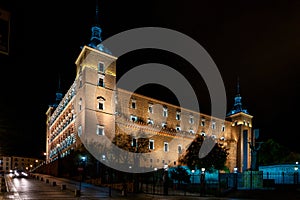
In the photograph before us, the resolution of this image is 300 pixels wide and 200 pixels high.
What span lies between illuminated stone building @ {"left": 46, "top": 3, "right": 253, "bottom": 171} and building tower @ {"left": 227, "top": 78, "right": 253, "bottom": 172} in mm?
260

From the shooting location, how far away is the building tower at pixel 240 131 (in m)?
82.0

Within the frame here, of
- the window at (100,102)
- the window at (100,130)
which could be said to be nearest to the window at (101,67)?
the window at (100,102)

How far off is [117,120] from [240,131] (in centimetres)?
4139

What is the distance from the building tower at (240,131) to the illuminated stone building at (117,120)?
0.26 metres

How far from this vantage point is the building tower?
82000 mm

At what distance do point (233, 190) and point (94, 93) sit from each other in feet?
110

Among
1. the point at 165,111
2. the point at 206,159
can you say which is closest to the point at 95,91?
the point at 165,111

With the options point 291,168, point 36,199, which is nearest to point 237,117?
point 291,168

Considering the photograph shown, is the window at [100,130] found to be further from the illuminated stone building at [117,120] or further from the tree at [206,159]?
the tree at [206,159]

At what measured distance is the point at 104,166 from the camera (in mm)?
41000

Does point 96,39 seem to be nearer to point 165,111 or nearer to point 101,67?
point 101,67

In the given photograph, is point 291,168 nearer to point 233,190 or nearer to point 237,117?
point 233,190

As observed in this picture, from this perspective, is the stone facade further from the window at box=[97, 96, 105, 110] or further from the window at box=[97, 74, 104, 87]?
the window at box=[97, 96, 105, 110]

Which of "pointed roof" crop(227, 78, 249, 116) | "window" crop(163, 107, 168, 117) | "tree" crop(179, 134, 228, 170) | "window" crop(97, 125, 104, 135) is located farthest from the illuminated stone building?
"tree" crop(179, 134, 228, 170)
